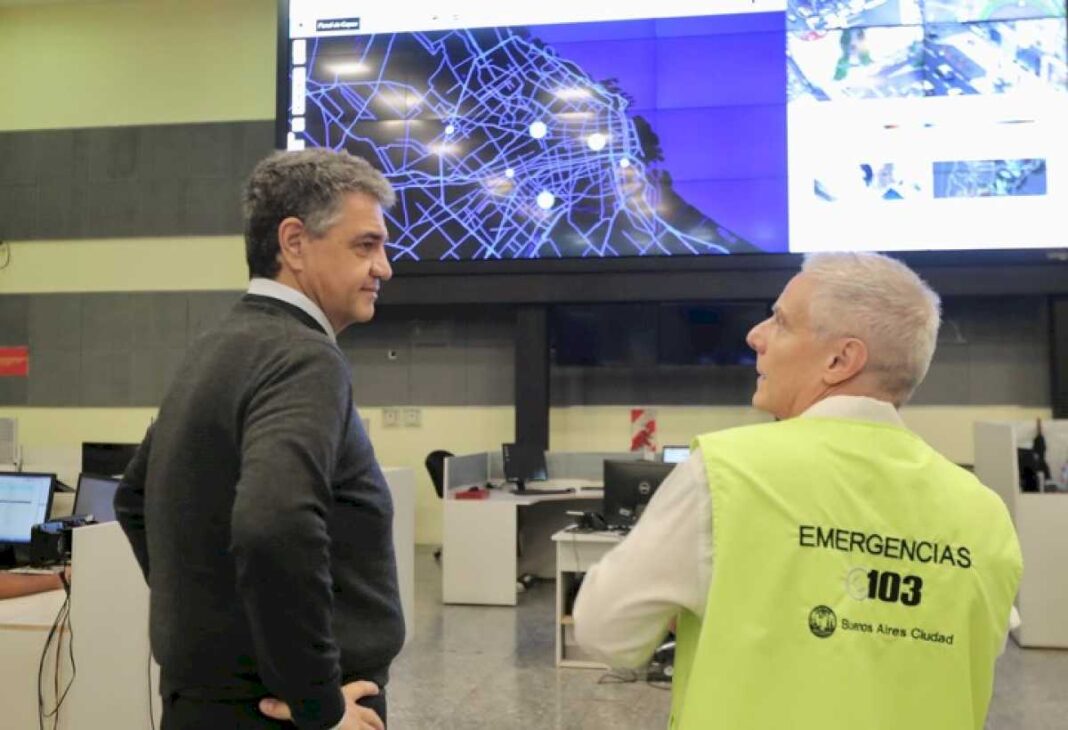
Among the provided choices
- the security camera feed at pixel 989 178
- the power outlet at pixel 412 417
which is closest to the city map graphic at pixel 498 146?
the security camera feed at pixel 989 178

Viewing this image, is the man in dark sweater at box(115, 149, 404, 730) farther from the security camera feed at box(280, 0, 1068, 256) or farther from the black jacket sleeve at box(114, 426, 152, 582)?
the security camera feed at box(280, 0, 1068, 256)

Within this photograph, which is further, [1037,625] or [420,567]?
[420,567]

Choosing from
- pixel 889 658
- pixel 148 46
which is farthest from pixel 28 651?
pixel 148 46

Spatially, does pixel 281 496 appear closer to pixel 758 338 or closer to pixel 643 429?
pixel 758 338

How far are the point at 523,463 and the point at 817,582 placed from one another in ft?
18.9

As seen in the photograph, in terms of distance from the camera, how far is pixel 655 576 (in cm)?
107

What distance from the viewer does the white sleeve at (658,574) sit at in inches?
41.9

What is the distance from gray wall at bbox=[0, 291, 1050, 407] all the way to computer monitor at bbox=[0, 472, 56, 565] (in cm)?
422

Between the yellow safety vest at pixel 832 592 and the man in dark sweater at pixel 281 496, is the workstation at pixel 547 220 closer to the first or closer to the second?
the man in dark sweater at pixel 281 496

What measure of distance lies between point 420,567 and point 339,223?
630 cm

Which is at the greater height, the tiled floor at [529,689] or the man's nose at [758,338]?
the man's nose at [758,338]

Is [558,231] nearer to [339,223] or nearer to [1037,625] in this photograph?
[1037,625]

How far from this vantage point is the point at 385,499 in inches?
50.1

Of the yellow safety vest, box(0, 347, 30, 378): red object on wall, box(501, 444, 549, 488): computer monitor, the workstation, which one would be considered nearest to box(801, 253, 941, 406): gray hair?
the yellow safety vest
